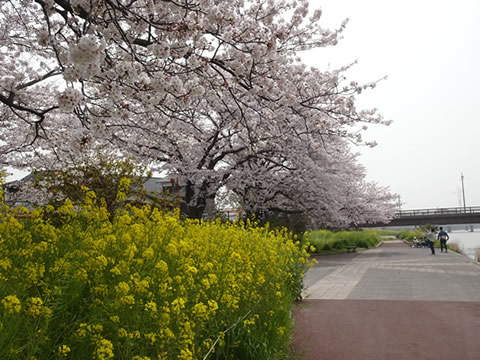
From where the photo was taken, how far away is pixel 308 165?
46.4 feet

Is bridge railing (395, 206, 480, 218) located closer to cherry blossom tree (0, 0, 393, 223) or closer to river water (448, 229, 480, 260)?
river water (448, 229, 480, 260)

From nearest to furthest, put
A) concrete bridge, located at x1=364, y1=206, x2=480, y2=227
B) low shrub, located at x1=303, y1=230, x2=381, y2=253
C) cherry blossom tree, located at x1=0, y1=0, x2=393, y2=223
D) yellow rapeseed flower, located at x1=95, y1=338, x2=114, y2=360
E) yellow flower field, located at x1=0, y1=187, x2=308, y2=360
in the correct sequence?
yellow rapeseed flower, located at x1=95, y1=338, x2=114, y2=360, yellow flower field, located at x1=0, y1=187, x2=308, y2=360, cherry blossom tree, located at x1=0, y1=0, x2=393, y2=223, low shrub, located at x1=303, y1=230, x2=381, y2=253, concrete bridge, located at x1=364, y1=206, x2=480, y2=227

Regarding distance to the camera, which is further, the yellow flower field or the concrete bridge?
the concrete bridge

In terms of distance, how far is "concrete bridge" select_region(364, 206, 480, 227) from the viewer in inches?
1801

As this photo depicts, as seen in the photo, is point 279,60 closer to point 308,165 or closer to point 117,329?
point 117,329

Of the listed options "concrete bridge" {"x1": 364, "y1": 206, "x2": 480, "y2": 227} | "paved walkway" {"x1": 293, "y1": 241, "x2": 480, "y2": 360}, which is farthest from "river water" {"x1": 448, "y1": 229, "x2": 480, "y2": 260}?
"paved walkway" {"x1": 293, "y1": 241, "x2": 480, "y2": 360}

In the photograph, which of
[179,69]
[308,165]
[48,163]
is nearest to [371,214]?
[308,165]

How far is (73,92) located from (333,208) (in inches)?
606

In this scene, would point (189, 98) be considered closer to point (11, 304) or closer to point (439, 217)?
point (11, 304)

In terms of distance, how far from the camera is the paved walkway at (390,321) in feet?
15.5

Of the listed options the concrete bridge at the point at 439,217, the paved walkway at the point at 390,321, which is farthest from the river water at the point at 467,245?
the paved walkway at the point at 390,321

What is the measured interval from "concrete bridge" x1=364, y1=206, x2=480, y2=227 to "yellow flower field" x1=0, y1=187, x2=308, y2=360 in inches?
1680

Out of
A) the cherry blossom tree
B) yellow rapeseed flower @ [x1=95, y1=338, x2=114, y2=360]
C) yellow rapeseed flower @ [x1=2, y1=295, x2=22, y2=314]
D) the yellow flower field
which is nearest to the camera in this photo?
yellow rapeseed flower @ [x1=2, y1=295, x2=22, y2=314]

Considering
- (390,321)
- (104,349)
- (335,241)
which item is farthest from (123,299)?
(335,241)
